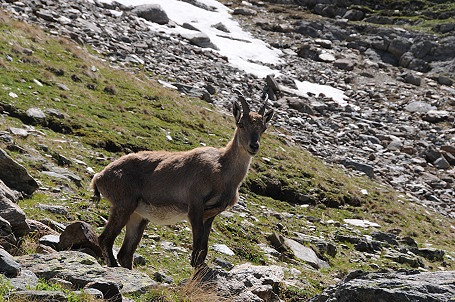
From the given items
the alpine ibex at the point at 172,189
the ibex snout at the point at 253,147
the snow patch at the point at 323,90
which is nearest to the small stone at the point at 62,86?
the alpine ibex at the point at 172,189

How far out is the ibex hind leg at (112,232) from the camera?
1119cm

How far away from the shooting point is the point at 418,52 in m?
61.3

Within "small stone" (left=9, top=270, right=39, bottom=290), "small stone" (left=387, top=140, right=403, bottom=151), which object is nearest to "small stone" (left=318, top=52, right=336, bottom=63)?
"small stone" (left=387, top=140, right=403, bottom=151)

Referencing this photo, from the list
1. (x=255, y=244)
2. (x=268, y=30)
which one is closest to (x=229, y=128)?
(x=255, y=244)

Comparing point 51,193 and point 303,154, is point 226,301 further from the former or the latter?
point 303,154

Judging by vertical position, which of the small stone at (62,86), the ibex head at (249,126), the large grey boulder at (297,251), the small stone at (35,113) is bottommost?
the large grey boulder at (297,251)

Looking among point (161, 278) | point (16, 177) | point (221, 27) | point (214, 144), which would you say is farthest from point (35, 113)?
point (221, 27)

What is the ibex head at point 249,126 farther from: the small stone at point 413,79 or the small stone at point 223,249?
the small stone at point 413,79

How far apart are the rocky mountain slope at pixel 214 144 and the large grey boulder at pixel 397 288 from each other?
4 centimetres

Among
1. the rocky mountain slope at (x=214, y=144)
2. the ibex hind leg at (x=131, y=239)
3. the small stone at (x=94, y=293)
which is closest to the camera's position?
the small stone at (x=94, y=293)

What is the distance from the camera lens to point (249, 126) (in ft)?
41.3

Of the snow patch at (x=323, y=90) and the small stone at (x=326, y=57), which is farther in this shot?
the small stone at (x=326, y=57)

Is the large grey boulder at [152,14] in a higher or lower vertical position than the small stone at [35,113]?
lower

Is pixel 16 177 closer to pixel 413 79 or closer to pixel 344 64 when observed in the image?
pixel 344 64
